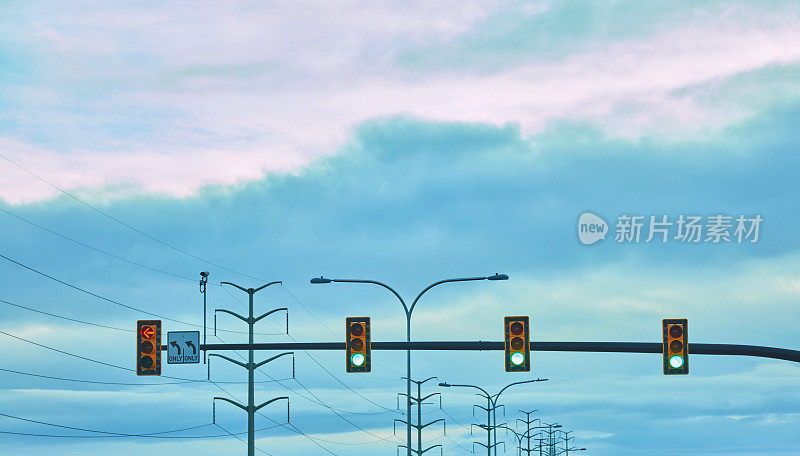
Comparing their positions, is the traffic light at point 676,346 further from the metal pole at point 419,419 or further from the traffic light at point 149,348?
the metal pole at point 419,419

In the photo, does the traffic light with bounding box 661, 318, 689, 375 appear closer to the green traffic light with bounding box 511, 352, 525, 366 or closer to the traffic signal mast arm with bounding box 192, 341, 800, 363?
the traffic signal mast arm with bounding box 192, 341, 800, 363

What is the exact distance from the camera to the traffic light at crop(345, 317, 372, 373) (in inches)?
1184

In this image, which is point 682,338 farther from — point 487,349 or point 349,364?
point 349,364

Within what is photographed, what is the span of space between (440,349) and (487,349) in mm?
1461

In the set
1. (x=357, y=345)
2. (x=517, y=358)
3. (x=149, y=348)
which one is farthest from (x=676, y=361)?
(x=149, y=348)

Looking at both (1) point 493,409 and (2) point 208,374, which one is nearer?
(2) point 208,374

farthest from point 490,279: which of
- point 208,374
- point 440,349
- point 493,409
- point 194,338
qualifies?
point 493,409

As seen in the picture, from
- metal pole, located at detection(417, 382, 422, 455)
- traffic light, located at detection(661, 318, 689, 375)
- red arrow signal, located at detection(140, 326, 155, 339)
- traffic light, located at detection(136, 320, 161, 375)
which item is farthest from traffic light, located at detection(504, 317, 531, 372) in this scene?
metal pole, located at detection(417, 382, 422, 455)

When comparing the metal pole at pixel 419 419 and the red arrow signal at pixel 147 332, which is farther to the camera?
the metal pole at pixel 419 419

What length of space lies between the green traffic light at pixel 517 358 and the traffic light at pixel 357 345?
4.07 meters

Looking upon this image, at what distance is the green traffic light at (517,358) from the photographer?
1168 inches

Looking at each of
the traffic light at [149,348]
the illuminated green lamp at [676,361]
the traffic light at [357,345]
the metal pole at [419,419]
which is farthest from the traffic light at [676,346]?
the metal pole at [419,419]

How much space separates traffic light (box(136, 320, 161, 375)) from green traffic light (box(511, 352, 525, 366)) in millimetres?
10235

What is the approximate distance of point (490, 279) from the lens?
134 ft
